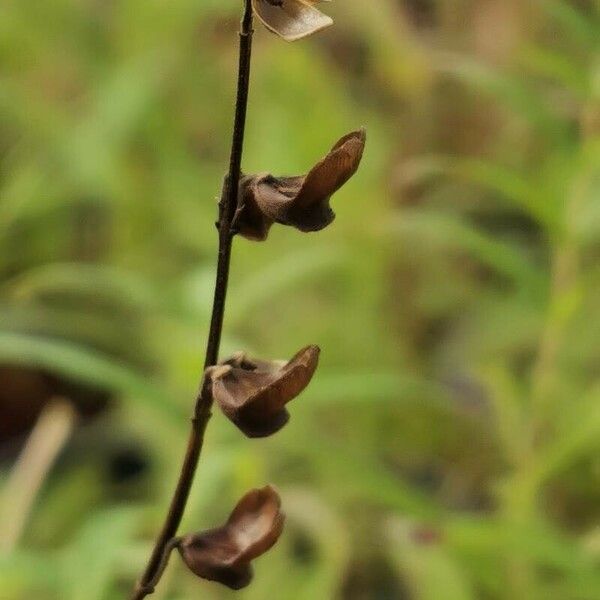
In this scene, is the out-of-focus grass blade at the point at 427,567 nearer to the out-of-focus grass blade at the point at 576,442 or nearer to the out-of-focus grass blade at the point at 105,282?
the out-of-focus grass blade at the point at 576,442

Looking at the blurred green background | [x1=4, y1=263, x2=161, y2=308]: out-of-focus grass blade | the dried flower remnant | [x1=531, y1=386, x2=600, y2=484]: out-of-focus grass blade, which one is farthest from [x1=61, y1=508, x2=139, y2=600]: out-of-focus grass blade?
the dried flower remnant

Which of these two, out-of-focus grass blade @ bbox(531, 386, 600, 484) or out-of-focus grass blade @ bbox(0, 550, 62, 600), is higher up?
out-of-focus grass blade @ bbox(531, 386, 600, 484)

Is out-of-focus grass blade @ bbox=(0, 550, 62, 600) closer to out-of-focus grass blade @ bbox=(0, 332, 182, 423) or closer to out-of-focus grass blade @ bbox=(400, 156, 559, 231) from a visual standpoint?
out-of-focus grass blade @ bbox=(0, 332, 182, 423)

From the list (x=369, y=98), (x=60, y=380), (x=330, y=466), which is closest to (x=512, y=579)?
(x=330, y=466)

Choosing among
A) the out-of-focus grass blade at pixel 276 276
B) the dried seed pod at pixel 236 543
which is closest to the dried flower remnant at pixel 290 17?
the dried seed pod at pixel 236 543

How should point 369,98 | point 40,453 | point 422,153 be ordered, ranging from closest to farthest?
point 40,453 → point 422,153 → point 369,98

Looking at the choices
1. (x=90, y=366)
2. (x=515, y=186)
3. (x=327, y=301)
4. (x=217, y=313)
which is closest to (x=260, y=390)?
(x=217, y=313)

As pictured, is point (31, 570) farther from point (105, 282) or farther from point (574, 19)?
point (574, 19)

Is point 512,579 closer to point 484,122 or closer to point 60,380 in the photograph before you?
point 60,380

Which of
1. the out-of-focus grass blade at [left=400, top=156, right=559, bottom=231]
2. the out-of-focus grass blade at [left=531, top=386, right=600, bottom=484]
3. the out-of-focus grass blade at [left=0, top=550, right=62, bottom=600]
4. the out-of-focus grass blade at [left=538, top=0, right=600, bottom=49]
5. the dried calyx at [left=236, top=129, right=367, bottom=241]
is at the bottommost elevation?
the out-of-focus grass blade at [left=0, top=550, right=62, bottom=600]
